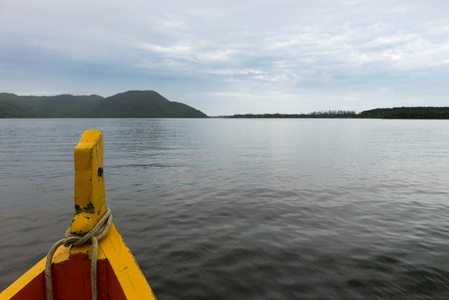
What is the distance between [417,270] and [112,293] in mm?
6911

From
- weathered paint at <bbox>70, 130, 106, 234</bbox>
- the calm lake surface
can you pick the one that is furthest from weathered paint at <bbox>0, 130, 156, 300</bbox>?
the calm lake surface

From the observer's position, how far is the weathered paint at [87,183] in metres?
3.05

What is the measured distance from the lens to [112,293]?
3.11 m

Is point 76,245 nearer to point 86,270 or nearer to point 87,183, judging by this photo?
point 86,270

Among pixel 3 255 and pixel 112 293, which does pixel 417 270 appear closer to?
pixel 112 293

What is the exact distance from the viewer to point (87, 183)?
317cm

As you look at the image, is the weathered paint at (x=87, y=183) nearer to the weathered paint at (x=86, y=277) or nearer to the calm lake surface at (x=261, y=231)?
the weathered paint at (x=86, y=277)

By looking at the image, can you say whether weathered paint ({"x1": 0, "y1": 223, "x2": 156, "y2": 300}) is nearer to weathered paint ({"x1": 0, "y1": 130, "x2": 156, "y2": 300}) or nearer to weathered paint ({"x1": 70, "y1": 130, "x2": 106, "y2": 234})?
weathered paint ({"x1": 0, "y1": 130, "x2": 156, "y2": 300})

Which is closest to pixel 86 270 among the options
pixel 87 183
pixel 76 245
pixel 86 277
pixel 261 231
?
pixel 86 277

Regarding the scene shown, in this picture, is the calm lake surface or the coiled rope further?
the calm lake surface

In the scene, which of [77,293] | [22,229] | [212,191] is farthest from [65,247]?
[212,191]

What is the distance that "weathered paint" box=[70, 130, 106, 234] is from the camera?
305cm

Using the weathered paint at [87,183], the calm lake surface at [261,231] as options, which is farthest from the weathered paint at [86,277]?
the calm lake surface at [261,231]

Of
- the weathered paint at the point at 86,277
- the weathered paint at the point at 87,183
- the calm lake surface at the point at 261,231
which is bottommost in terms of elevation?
the calm lake surface at the point at 261,231
